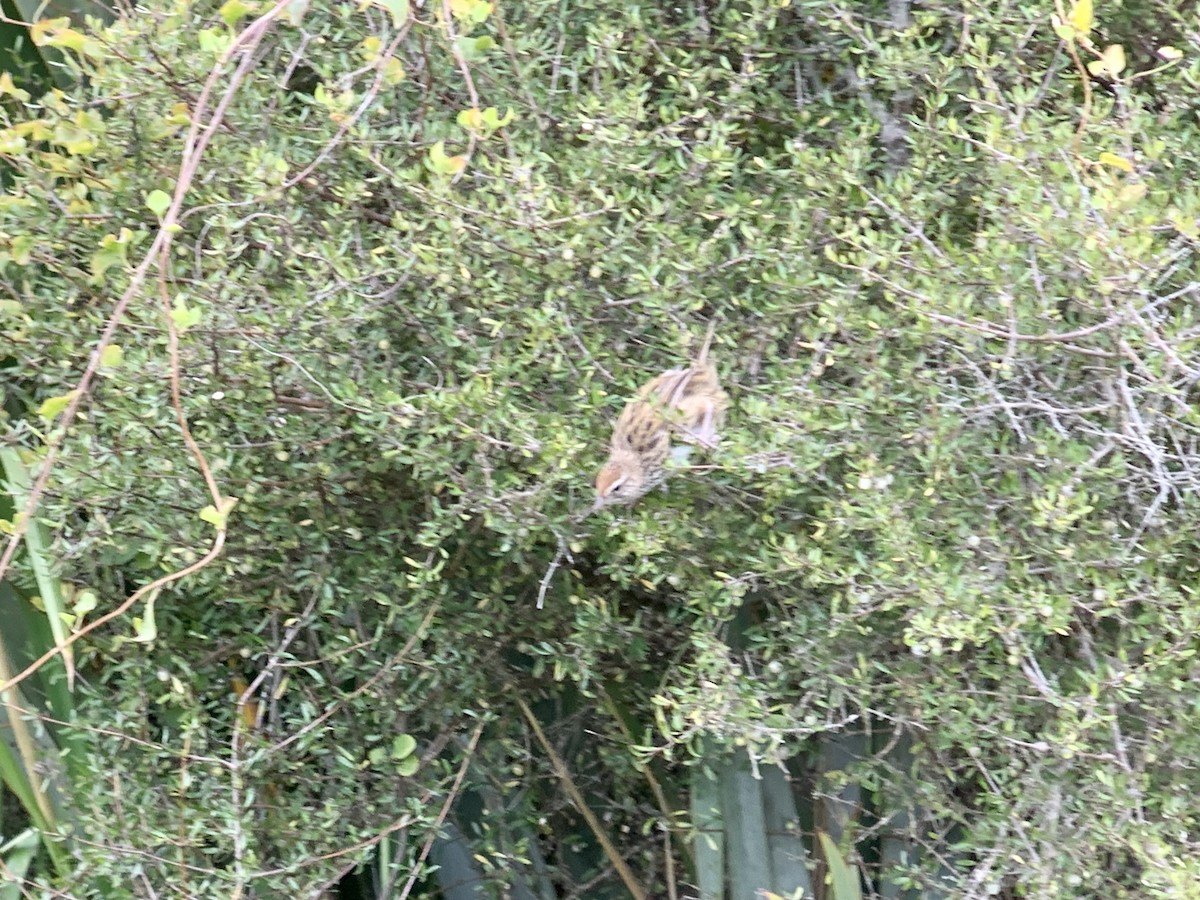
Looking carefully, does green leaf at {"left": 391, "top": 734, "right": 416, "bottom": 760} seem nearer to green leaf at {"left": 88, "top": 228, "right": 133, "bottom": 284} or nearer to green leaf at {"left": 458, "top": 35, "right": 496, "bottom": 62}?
green leaf at {"left": 88, "top": 228, "right": 133, "bottom": 284}

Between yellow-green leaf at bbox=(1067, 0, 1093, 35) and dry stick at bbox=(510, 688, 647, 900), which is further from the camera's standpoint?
dry stick at bbox=(510, 688, 647, 900)

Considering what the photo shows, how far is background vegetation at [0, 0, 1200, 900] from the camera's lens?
1838 mm

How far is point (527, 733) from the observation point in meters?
2.50

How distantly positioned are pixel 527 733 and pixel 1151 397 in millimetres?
1380

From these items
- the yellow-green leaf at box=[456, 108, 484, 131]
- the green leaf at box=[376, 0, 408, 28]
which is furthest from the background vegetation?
the green leaf at box=[376, 0, 408, 28]

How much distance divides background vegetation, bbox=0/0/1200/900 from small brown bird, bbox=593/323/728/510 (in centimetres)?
5

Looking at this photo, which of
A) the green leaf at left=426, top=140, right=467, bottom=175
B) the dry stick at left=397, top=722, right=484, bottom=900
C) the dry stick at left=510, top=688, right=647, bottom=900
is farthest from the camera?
the dry stick at left=510, top=688, right=647, bottom=900

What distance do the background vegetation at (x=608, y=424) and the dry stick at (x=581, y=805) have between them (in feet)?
0.63

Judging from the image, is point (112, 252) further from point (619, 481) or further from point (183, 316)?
point (619, 481)

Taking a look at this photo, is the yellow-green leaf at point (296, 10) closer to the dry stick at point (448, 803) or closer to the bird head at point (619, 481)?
the bird head at point (619, 481)

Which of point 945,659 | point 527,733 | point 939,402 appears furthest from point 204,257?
point 945,659

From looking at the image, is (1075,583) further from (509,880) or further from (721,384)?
(509,880)

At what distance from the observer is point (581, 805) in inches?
96.6

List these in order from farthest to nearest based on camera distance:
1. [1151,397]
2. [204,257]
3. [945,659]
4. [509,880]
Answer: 1. [509,880]
2. [204,257]
3. [945,659]
4. [1151,397]
